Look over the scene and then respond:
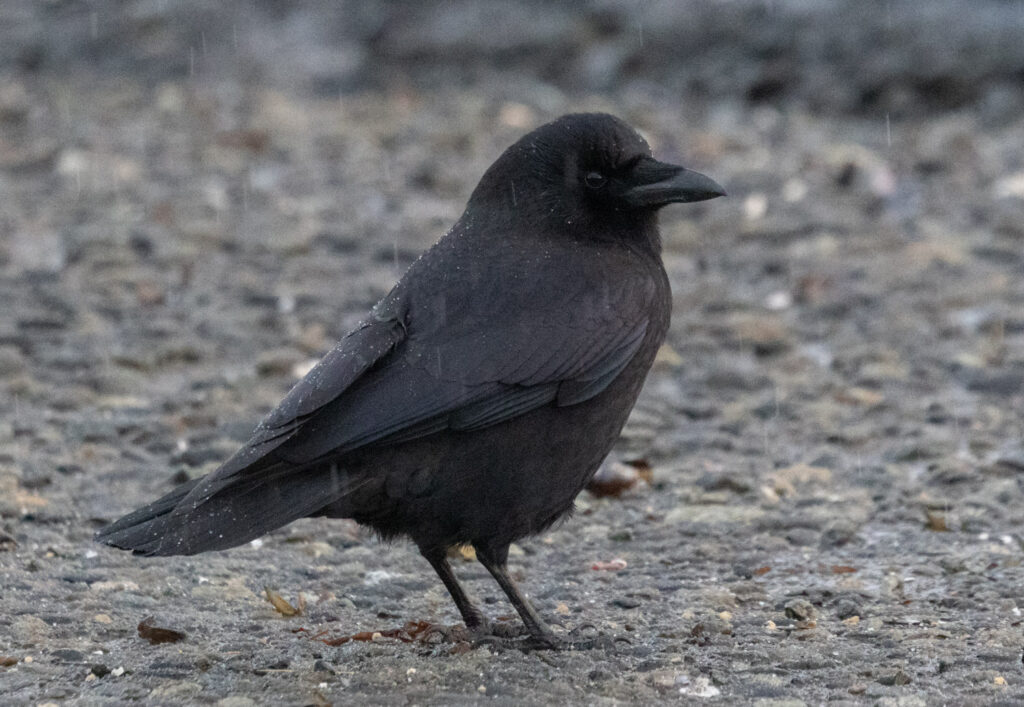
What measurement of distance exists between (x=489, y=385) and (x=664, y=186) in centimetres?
89

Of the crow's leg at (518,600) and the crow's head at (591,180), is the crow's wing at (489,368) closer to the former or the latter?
the crow's head at (591,180)

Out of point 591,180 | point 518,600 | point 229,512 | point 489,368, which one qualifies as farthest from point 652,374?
point 229,512

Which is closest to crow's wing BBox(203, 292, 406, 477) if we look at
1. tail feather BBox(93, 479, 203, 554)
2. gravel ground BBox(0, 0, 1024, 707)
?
tail feather BBox(93, 479, 203, 554)

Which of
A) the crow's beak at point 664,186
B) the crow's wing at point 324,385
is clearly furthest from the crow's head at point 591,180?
the crow's wing at point 324,385

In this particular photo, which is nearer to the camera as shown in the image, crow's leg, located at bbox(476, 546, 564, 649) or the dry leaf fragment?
crow's leg, located at bbox(476, 546, 564, 649)

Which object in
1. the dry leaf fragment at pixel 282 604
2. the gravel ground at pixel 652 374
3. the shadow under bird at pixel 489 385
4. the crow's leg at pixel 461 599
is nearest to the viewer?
the shadow under bird at pixel 489 385

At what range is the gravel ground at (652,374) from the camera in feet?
13.4

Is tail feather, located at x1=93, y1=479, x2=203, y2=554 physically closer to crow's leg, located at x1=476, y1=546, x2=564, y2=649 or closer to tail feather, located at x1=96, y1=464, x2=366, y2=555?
tail feather, located at x1=96, y1=464, x2=366, y2=555

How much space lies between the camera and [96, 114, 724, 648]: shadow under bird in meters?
3.92

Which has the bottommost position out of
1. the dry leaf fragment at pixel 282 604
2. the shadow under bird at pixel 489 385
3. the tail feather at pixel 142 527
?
the dry leaf fragment at pixel 282 604

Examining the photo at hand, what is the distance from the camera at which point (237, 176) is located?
978cm

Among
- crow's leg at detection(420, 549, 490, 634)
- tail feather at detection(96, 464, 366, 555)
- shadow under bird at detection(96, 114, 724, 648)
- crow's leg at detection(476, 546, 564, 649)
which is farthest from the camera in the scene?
crow's leg at detection(420, 549, 490, 634)

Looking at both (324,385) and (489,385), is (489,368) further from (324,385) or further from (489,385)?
(324,385)

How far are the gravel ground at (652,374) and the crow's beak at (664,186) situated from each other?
1.22 metres
